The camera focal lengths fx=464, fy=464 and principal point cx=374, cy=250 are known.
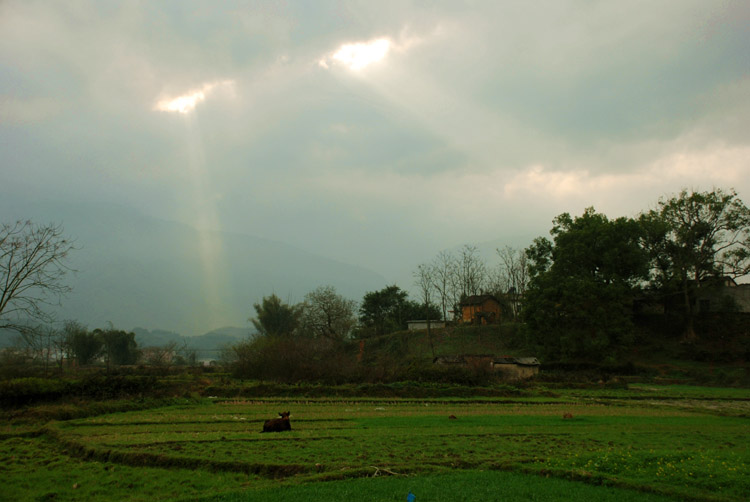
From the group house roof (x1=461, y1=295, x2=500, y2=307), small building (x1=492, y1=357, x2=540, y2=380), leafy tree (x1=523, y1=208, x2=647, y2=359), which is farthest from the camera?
house roof (x1=461, y1=295, x2=500, y2=307)

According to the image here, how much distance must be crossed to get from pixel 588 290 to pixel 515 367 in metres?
12.2

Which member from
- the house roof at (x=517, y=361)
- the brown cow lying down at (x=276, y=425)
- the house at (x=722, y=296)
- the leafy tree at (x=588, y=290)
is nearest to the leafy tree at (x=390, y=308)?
the leafy tree at (x=588, y=290)

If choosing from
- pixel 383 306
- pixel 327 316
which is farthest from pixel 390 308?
pixel 327 316

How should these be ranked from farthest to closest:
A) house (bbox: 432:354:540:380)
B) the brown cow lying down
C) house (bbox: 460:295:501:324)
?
house (bbox: 460:295:501:324) → house (bbox: 432:354:540:380) → the brown cow lying down

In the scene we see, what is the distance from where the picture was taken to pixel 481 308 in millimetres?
66562

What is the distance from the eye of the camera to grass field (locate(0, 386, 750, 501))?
27.3 ft

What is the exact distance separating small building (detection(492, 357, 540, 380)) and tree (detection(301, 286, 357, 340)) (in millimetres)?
28607

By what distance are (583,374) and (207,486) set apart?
4127 cm

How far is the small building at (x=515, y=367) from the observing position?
40.5 metres

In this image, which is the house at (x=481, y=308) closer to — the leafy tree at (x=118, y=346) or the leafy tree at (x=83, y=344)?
the leafy tree at (x=118, y=346)

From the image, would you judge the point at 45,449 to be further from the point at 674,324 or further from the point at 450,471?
the point at 674,324

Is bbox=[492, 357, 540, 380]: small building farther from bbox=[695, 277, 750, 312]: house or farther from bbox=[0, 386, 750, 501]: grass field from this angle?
bbox=[695, 277, 750, 312]: house

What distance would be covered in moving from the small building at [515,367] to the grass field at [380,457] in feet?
59.6

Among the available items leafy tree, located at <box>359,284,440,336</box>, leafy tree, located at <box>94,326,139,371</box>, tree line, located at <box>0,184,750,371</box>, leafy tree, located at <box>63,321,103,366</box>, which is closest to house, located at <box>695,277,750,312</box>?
tree line, located at <box>0,184,750,371</box>
